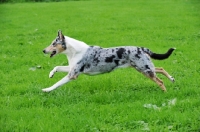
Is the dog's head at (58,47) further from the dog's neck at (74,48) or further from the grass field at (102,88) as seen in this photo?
the grass field at (102,88)

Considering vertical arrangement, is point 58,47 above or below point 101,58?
above

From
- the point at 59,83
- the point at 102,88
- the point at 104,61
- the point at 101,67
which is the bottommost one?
the point at 102,88

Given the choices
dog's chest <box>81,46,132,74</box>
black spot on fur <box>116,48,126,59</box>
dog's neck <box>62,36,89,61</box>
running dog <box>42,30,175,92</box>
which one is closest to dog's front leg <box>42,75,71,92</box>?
running dog <box>42,30,175,92</box>

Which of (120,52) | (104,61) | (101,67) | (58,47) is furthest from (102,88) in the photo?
(58,47)

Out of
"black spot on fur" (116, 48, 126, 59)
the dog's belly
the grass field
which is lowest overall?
the grass field

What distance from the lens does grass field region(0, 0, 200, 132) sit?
18.7 feet

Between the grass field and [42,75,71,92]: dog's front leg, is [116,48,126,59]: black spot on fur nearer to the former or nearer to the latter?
the grass field

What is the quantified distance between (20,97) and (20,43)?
5.97m

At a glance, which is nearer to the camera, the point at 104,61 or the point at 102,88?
the point at 104,61

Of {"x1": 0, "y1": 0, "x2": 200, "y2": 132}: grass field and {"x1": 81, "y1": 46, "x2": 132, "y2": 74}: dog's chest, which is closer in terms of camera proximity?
{"x1": 0, "y1": 0, "x2": 200, "y2": 132}: grass field

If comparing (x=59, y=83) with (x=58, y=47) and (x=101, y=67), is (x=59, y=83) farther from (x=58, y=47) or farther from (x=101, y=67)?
(x=101, y=67)

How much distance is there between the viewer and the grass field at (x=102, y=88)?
5.70 meters

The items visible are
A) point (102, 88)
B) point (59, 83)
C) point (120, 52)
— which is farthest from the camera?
point (102, 88)

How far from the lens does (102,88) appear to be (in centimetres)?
756
